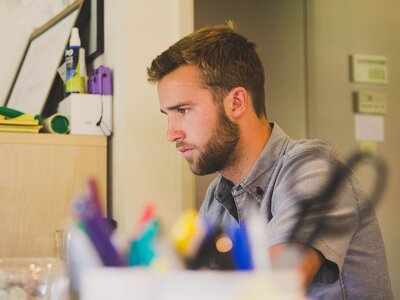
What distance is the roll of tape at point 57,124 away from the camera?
1771mm

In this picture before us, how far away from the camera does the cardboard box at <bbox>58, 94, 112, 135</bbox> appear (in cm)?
180

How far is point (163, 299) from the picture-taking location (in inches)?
13.1

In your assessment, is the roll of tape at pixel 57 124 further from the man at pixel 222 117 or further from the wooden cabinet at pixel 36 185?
the man at pixel 222 117

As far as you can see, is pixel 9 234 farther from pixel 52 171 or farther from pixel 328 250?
pixel 328 250

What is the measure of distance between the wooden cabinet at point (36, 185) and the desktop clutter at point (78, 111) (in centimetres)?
3

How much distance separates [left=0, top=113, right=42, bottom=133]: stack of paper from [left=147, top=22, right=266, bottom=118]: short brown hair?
1.56 ft

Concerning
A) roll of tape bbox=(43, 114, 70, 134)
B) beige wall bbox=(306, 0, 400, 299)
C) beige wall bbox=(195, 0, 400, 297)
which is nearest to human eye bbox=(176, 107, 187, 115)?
roll of tape bbox=(43, 114, 70, 134)

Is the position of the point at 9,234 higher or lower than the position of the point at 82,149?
lower

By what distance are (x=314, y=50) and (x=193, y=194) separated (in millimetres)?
824

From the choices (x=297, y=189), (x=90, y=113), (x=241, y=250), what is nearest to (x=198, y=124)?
(x=90, y=113)

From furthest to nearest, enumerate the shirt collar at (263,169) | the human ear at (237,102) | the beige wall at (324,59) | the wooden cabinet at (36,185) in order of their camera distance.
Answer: the beige wall at (324,59), the wooden cabinet at (36,185), the human ear at (237,102), the shirt collar at (263,169)

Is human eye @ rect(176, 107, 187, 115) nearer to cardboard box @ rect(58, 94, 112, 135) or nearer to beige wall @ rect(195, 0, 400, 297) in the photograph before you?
cardboard box @ rect(58, 94, 112, 135)

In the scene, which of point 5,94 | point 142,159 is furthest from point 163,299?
point 5,94

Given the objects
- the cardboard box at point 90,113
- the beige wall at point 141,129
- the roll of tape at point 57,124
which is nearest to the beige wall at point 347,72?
the beige wall at point 141,129
